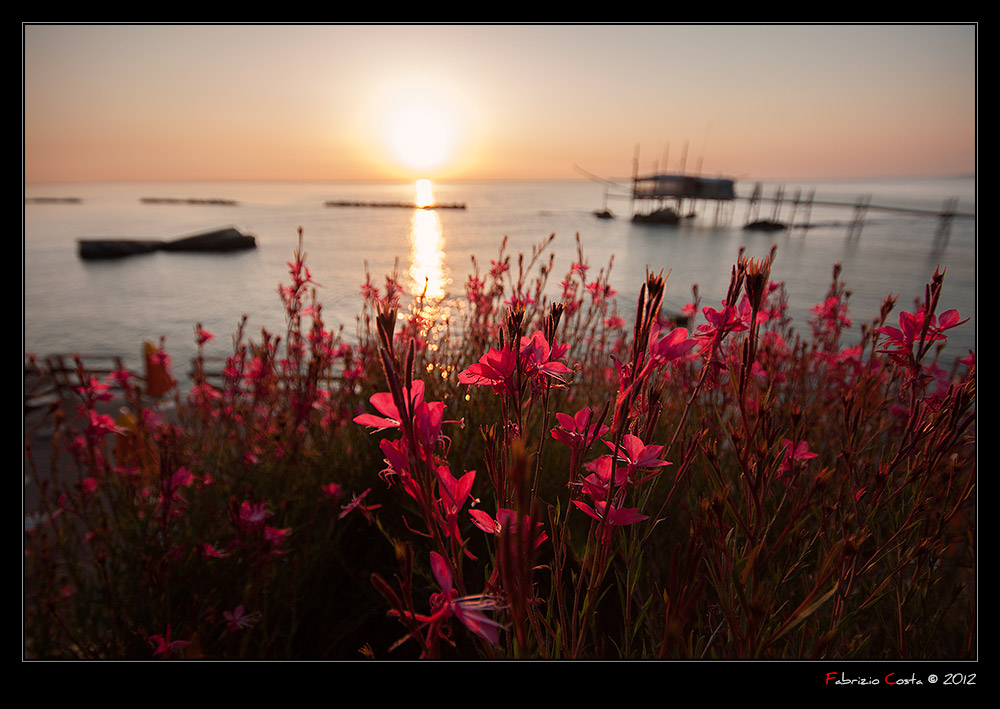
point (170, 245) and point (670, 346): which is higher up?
point (170, 245)

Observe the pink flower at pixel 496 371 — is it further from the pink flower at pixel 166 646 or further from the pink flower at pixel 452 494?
the pink flower at pixel 166 646

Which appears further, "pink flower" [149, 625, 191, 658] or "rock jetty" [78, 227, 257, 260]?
"rock jetty" [78, 227, 257, 260]

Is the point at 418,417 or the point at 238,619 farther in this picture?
the point at 238,619

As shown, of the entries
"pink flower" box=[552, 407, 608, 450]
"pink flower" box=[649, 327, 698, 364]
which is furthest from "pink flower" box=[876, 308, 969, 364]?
"pink flower" box=[552, 407, 608, 450]

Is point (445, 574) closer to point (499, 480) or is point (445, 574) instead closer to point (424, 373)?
point (499, 480)

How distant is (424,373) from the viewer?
2555 mm

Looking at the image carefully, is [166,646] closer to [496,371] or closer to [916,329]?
[496,371]

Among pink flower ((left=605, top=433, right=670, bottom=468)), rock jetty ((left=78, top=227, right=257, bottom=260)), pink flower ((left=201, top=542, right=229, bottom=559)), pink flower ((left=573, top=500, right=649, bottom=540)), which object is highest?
rock jetty ((left=78, top=227, right=257, bottom=260))

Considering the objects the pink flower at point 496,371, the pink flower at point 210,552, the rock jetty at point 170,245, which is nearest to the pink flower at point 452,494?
the pink flower at point 496,371

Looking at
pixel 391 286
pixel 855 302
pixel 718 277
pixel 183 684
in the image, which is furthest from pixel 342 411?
pixel 718 277

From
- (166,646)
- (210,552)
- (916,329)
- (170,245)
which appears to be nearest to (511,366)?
(916,329)

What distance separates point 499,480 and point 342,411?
202 cm

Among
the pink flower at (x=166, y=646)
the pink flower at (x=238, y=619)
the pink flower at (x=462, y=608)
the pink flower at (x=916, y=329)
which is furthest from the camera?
the pink flower at (x=238, y=619)

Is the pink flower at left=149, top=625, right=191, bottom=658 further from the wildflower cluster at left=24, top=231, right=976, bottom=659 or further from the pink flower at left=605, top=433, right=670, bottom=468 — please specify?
the pink flower at left=605, top=433, right=670, bottom=468
